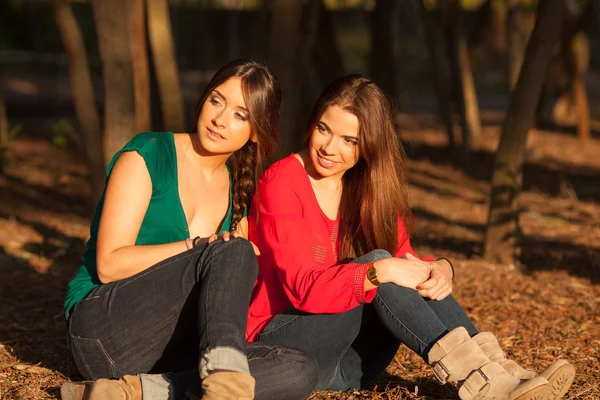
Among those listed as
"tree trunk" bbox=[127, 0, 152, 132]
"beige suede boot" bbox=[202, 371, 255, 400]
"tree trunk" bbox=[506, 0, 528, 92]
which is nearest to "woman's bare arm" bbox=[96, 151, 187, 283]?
"beige suede boot" bbox=[202, 371, 255, 400]

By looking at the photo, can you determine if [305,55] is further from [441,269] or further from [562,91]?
[562,91]

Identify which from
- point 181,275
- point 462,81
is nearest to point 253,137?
point 181,275

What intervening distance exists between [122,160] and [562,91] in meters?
11.5

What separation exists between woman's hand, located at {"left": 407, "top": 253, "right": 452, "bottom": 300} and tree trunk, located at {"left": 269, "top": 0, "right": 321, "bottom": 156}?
2.71m

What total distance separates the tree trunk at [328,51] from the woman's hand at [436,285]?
6230mm

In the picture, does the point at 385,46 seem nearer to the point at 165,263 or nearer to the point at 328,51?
the point at 328,51

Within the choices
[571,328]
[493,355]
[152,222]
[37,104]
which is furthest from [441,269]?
[37,104]

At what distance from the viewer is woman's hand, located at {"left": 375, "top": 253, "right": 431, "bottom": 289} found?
317 cm

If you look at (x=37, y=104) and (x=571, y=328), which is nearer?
(x=571, y=328)

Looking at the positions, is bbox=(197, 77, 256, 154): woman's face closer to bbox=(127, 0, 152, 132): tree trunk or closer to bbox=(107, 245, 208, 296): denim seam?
bbox=(107, 245, 208, 296): denim seam

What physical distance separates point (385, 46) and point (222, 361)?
8.04 meters

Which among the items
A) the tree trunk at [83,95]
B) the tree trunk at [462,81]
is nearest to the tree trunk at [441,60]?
the tree trunk at [462,81]

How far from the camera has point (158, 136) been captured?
11.1ft

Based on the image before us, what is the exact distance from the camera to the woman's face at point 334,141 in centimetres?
335
